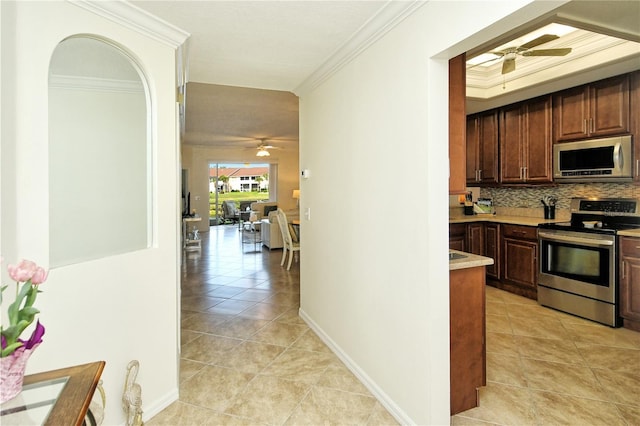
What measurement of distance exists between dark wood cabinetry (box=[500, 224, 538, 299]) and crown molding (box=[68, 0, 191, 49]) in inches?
163

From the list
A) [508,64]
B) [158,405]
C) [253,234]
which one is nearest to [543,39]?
[508,64]

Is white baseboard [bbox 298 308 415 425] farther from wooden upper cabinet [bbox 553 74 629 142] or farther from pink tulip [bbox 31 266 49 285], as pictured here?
wooden upper cabinet [bbox 553 74 629 142]

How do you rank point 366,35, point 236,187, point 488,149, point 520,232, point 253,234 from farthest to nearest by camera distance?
1. point 236,187
2. point 253,234
3. point 488,149
4. point 520,232
5. point 366,35

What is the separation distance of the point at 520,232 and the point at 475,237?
60 centimetres

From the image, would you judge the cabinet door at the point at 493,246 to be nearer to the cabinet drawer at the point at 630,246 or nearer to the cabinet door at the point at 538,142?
the cabinet door at the point at 538,142

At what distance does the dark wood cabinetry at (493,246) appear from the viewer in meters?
4.74

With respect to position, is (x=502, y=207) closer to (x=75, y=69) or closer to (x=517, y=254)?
(x=517, y=254)

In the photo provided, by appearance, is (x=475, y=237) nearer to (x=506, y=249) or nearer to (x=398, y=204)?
(x=506, y=249)

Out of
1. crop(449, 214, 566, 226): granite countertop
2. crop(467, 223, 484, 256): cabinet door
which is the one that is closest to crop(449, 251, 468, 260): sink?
crop(449, 214, 566, 226): granite countertop

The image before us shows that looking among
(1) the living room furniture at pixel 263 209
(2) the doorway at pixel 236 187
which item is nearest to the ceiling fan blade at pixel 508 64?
(1) the living room furniture at pixel 263 209

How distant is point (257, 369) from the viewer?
9.08 feet

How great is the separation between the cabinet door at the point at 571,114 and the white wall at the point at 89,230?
4.14m

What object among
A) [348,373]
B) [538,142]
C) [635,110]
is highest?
[635,110]

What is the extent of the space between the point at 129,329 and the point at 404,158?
6.06 ft
